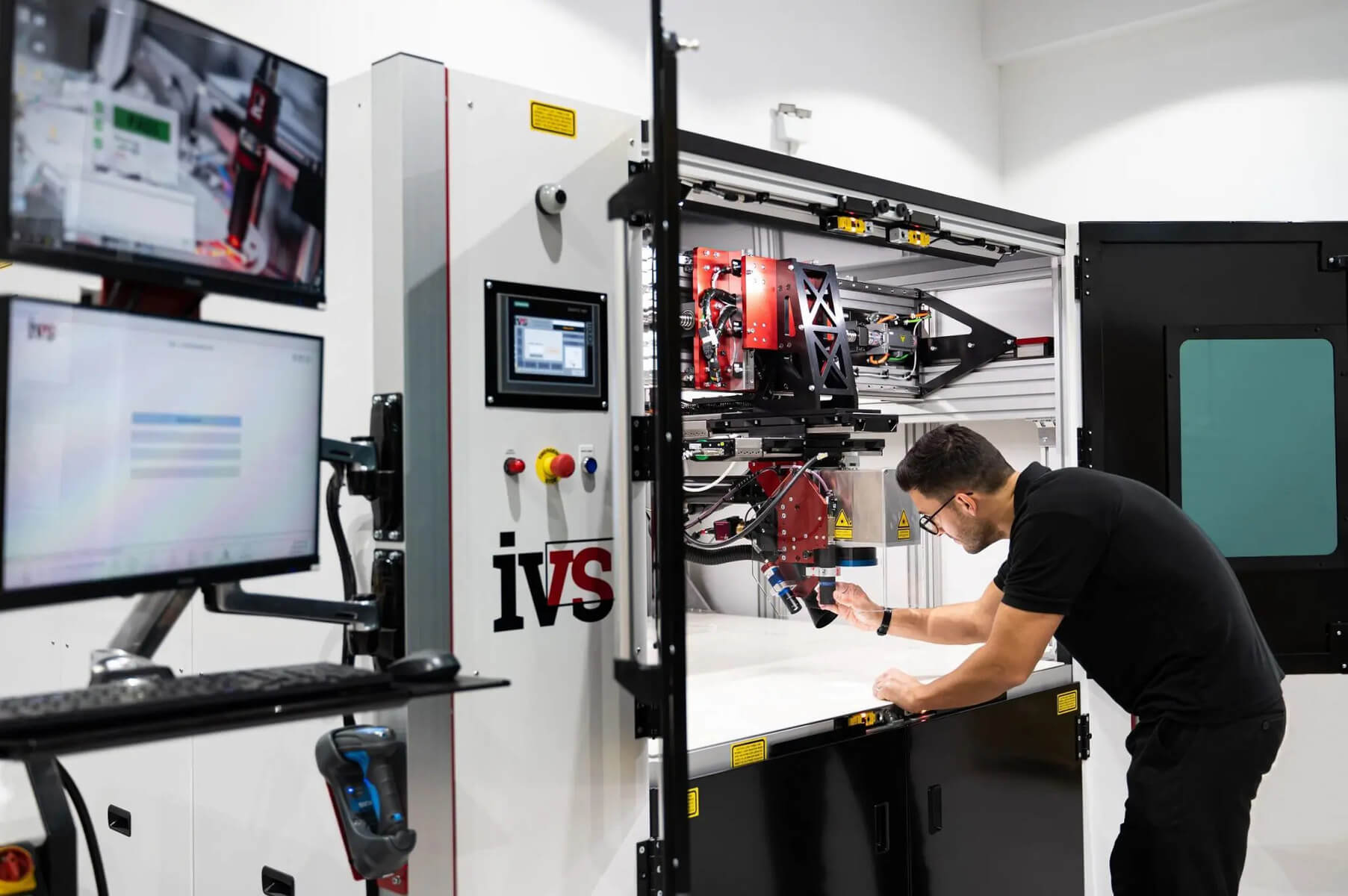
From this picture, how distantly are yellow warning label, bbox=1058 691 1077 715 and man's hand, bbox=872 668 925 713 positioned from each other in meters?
0.87

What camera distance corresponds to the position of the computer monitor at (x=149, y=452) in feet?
4.04

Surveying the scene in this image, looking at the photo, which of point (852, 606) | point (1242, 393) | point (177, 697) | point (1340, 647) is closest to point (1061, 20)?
point (1242, 393)

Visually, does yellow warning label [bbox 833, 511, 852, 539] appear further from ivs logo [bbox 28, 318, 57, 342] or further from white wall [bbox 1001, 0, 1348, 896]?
ivs logo [bbox 28, 318, 57, 342]

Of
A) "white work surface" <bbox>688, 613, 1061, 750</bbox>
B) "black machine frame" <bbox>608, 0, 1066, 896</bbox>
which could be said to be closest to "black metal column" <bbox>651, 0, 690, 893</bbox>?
"black machine frame" <bbox>608, 0, 1066, 896</bbox>

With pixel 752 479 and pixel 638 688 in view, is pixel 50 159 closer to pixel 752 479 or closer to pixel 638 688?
pixel 638 688

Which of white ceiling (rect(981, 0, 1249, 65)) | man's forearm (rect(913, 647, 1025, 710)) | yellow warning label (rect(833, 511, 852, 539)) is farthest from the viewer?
white ceiling (rect(981, 0, 1249, 65))

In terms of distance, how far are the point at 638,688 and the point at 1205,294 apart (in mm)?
2629

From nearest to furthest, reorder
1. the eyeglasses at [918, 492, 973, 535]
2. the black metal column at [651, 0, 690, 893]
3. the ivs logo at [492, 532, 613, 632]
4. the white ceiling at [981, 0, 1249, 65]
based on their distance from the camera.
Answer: the black metal column at [651, 0, 690, 893], the ivs logo at [492, 532, 613, 632], the eyeglasses at [918, 492, 973, 535], the white ceiling at [981, 0, 1249, 65]

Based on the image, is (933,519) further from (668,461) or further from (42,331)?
(42,331)

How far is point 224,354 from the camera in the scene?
1.48 meters

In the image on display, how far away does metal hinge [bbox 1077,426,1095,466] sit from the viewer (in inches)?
135

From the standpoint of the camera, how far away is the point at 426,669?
1494 millimetres

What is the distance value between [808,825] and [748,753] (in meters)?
0.31

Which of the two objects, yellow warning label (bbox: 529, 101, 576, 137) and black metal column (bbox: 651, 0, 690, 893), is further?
yellow warning label (bbox: 529, 101, 576, 137)
